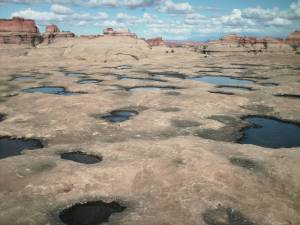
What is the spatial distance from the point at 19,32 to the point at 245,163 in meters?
97.8

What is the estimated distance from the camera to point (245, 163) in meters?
10.2

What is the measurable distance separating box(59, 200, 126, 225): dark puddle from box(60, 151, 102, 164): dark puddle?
2.73 m

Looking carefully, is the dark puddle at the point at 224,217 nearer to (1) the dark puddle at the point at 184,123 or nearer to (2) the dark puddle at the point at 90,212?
(2) the dark puddle at the point at 90,212

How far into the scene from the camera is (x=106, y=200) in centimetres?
812

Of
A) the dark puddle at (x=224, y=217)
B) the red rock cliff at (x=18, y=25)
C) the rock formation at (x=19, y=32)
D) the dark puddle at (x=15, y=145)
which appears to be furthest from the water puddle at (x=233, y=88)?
the red rock cliff at (x=18, y=25)

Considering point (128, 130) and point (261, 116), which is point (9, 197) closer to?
point (128, 130)

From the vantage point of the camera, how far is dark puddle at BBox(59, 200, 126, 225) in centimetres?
746

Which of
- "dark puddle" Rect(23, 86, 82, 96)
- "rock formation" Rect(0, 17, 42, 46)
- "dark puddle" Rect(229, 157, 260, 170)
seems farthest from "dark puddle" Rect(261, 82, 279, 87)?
"rock formation" Rect(0, 17, 42, 46)

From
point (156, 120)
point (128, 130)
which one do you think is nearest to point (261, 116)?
point (156, 120)

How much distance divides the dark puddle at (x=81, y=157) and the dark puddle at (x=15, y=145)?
1.63 metres

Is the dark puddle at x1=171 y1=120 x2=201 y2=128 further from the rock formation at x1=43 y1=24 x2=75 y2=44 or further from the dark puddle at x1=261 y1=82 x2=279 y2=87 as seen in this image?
the rock formation at x1=43 y1=24 x2=75 y2=44

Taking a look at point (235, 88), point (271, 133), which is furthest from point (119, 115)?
point (235, 88)

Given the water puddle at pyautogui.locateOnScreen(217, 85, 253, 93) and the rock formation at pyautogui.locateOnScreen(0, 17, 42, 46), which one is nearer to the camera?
the water puddle at pyautogui.locateOnScreen(217, 85, 253, 93)

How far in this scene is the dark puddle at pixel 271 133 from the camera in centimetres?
1338
